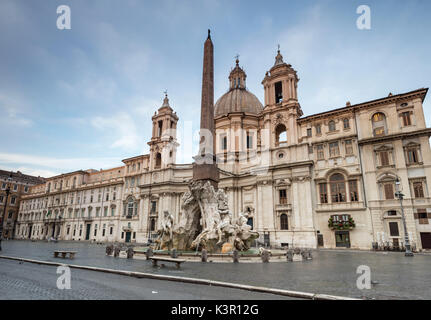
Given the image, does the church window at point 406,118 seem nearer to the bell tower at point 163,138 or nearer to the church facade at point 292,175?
the church facade at point 292,175

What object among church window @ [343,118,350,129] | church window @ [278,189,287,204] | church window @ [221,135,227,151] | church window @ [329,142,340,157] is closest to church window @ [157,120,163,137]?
church window @ [221,135,227,151]

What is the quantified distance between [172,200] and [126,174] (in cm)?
1270

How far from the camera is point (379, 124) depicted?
30.7 m

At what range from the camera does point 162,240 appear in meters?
19.3

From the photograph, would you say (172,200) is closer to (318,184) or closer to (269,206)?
(269,206)

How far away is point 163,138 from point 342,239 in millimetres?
32444

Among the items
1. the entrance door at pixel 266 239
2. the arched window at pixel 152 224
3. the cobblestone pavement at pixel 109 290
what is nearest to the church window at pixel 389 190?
the entrance door at pixel 266 239

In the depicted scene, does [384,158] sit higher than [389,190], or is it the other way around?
[384,158]

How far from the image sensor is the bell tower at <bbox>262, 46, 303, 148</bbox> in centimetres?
3628

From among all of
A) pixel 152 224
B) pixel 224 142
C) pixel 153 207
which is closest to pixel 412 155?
pixel 224 142

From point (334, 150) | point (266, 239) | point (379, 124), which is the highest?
point (379, 124)

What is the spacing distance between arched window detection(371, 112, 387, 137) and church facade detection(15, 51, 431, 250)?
0.10m

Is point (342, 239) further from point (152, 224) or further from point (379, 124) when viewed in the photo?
point (152, 224)
